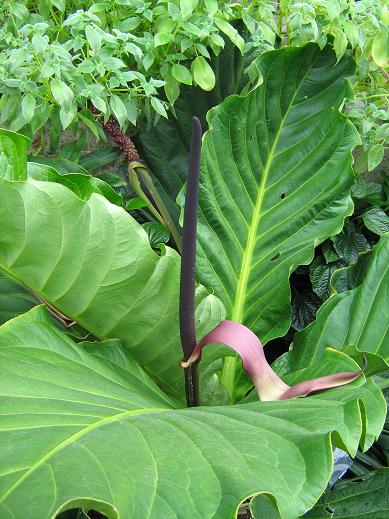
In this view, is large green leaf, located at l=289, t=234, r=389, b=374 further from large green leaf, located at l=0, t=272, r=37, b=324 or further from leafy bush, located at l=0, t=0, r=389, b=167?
large green leaf, located at l=0, t=272, r=37, b=324

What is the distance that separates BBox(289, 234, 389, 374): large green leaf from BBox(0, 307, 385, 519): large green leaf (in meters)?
0.26

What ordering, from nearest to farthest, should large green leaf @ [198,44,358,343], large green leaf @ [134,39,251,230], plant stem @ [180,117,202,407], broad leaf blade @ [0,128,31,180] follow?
plant stem @ [180,117,202,407] → broad leaf blade @ [0,128,31,180] → large green leaf @ [198,44,358,343] → large green leaf @ [134,39,251,230]

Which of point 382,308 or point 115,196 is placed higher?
point 115,196

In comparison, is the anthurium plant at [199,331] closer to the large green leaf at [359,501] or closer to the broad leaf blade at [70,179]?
the broad leaf blade at [70,179]

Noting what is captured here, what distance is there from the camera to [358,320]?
104cm

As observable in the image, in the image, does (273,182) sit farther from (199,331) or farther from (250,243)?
(199,331)

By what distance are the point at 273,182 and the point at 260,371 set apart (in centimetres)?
50

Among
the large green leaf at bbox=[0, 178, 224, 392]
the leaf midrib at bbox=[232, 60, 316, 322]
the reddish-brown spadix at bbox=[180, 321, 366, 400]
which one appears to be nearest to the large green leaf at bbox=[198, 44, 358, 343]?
the leaf midrib at bbox=[232, 60, 316, 322]

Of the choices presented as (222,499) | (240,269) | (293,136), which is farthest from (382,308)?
(222,499)

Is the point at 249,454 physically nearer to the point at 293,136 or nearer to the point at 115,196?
the point at 115,196

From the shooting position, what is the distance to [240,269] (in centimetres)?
113

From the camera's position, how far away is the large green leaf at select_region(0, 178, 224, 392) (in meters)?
0.76

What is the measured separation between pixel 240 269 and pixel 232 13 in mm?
472

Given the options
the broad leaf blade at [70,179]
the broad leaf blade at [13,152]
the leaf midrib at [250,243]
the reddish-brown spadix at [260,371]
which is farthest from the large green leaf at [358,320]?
the broad leaf blade at [13,152]
